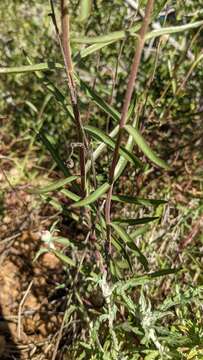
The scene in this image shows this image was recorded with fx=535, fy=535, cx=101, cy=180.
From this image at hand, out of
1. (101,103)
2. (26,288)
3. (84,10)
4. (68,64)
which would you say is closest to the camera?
(84,10)

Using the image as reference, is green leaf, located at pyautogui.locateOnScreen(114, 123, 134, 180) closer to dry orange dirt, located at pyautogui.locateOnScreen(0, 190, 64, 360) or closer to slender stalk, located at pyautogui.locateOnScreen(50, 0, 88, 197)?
slender stalk, located at pyautogui.locateOnScreen(50, 0, 88, 197)

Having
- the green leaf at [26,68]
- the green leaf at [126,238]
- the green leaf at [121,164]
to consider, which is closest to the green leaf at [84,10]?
the green leaf at [26,68]

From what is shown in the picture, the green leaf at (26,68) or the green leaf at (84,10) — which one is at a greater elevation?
the green leaf at (26,68)

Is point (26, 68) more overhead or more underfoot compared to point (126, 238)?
more overhead

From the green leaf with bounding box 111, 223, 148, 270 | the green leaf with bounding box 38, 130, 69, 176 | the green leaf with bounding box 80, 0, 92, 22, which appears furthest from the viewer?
the green leaf with bounding box 38, 130, 69, 176

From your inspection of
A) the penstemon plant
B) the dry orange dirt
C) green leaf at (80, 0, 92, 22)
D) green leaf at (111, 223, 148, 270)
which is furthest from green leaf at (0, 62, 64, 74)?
the dry orange dirt

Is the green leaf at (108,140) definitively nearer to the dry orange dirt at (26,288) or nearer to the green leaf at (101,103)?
the green leaf at (101,103)

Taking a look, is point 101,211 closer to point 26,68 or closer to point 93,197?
point 93,197

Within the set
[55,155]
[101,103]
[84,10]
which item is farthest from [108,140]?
[84,10]

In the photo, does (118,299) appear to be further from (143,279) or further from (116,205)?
(116,205)

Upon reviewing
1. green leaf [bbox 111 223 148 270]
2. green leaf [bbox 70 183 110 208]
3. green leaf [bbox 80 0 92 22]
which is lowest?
green leaf [bbox 111 223 148 270]

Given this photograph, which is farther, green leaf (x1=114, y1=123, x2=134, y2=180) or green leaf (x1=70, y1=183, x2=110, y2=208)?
green leaf (x1=114, y1=123, x2=134, y2=180)
